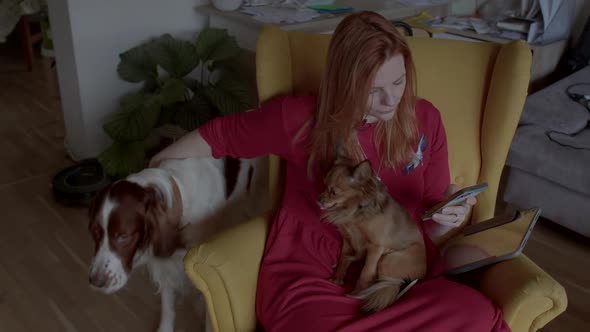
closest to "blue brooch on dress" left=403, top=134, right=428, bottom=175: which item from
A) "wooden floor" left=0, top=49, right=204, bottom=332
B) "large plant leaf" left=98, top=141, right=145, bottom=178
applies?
"wooden floor" left=0, top=49, right=204, bottom=332

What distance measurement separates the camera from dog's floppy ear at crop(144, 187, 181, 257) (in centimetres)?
146

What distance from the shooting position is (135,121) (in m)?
2.46

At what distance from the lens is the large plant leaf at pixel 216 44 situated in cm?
263

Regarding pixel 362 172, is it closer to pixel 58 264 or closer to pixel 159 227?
pixel 159 227

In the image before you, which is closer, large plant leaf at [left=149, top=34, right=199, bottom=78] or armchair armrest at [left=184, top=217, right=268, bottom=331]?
armchair armrest at [left=184, top=217, right=268, bottom=331]

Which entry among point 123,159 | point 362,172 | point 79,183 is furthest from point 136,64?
point 362,172

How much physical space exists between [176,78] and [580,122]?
198 centimetres

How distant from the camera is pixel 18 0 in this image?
3.87 meters

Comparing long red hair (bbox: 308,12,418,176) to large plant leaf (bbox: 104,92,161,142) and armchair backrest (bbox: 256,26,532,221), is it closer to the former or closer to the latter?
armchair backrest (bbox: 256,26,532,221)

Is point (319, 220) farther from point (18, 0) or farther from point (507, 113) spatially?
point (18, 0)

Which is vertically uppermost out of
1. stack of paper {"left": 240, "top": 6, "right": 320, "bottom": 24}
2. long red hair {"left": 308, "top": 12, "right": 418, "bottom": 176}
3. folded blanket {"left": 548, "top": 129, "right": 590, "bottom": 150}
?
long red hair {"left": 308, "top": 12, "right": 418, "bottom": 176}

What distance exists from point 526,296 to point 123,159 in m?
1.87

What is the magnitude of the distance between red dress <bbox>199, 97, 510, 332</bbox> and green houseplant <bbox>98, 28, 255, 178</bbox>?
110cm

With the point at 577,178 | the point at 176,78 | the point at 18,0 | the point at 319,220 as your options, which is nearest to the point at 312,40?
the point at 319,220
